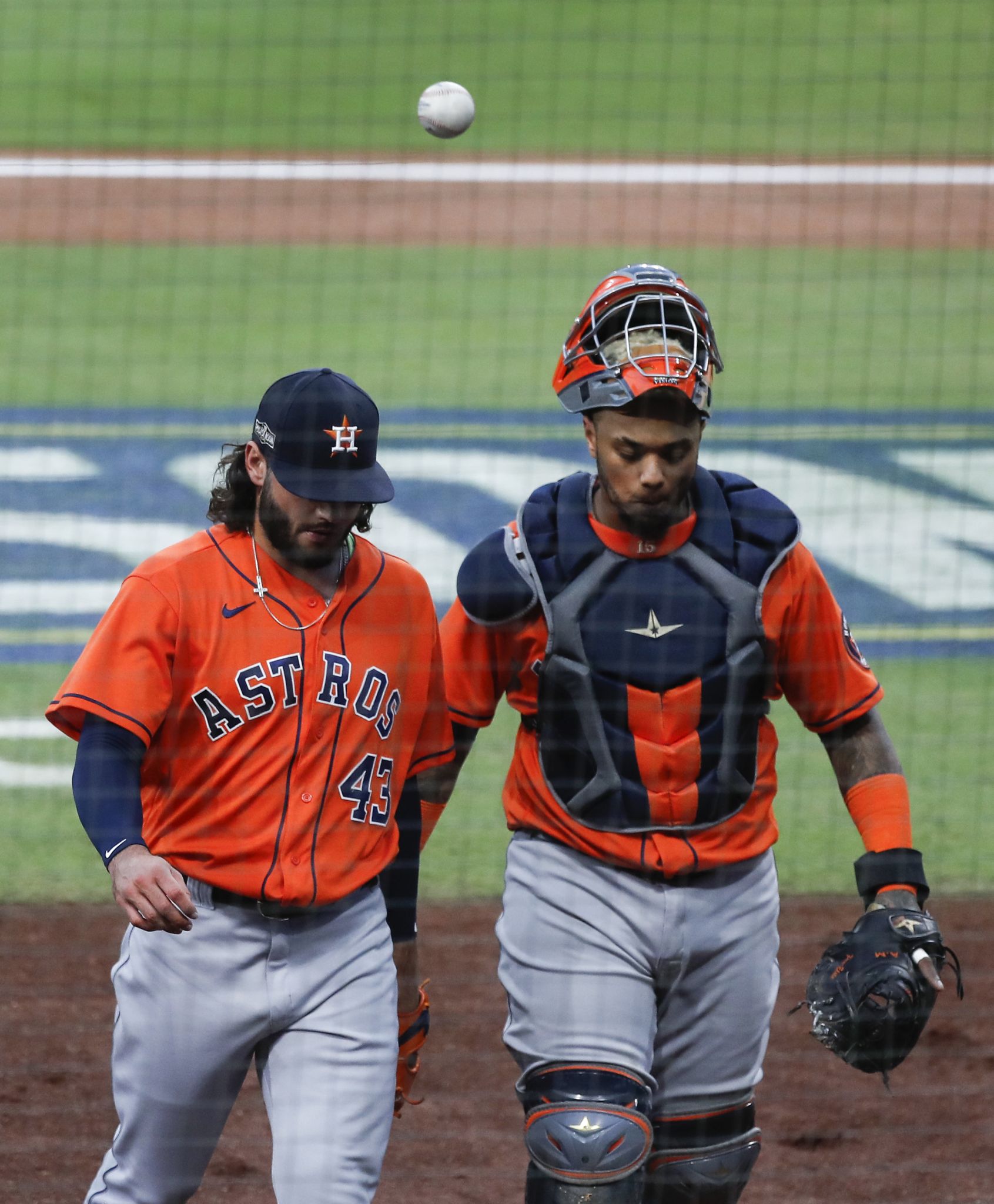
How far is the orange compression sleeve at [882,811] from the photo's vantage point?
10.6 ft

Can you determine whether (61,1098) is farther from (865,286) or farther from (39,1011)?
(865,286)

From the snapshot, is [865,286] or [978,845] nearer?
[978,845]

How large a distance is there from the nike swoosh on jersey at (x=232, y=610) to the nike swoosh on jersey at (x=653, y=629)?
0.68 metres

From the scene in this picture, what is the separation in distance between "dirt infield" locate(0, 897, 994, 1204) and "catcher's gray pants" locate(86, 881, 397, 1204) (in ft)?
3.79

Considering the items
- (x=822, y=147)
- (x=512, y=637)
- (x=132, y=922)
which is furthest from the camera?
(x=822, y=147)

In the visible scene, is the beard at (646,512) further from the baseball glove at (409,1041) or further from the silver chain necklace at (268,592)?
the baseball glove at (409,1041)

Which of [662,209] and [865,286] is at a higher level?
[662,209]

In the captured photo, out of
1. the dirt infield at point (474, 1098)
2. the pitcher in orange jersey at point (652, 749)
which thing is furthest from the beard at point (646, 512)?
the dirt infield at point (474, 1098)

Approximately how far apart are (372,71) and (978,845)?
14.5 m

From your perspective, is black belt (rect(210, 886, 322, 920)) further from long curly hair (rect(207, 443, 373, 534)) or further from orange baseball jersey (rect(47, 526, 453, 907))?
long curly hair (rect(207, 443, 373, 534))

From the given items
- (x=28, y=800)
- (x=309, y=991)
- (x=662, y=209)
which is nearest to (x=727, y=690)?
(x=309, y=991)

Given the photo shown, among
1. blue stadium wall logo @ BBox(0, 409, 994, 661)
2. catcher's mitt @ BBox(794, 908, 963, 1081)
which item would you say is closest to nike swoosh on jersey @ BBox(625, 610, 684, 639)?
catcher's mitt @ BBox(794, 908, 963, 1081)

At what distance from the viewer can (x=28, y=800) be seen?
21.4ft

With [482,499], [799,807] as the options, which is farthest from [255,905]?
[482,499]
